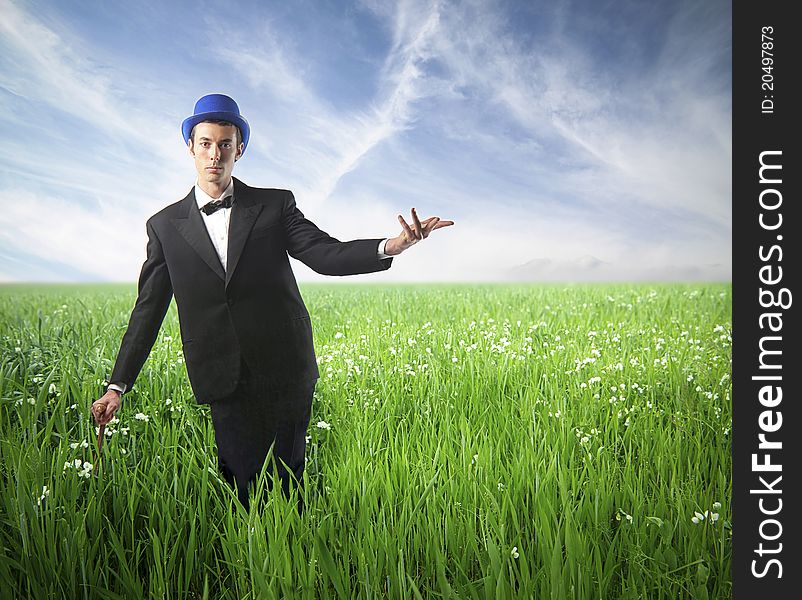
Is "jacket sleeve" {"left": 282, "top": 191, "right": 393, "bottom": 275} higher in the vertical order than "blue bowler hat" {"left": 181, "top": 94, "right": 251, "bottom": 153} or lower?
lower

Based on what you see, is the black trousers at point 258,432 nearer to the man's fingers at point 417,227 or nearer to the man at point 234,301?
the man at point 234,301

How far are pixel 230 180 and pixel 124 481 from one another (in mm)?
772

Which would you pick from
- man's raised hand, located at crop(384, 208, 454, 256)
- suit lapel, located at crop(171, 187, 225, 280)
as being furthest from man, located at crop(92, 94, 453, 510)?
man's raised hand, located at crop(384, 208, 454, 256)

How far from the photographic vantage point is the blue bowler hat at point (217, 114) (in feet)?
A: 4.94

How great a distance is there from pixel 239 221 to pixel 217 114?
29 cm

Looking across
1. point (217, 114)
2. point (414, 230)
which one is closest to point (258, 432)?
point (414, 230)

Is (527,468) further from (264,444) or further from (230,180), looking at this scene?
(230,180)

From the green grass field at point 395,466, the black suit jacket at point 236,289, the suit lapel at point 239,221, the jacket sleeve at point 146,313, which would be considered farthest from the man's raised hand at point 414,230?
the jacket sleeve at point 146,313

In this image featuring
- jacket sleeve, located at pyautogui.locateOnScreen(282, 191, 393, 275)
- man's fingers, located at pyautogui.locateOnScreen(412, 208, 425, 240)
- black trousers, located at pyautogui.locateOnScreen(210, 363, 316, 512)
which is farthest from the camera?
black trousers, located at pyautogui.locateOnScreen(210, 363, 316, 512)

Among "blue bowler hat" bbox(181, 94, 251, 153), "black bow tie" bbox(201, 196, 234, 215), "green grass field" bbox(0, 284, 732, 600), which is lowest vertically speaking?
"green grass field" bbox(0, 284, 732, 600)

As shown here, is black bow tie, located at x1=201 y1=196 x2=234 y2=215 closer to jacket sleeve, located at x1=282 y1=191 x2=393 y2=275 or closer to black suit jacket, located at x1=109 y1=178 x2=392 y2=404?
black suit jacket, located at x1=109 y1=178 x2=392 y2=404

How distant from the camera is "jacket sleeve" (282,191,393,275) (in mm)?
1388

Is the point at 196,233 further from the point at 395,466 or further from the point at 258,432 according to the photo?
the point at 395,466

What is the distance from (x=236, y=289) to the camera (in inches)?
56.7
